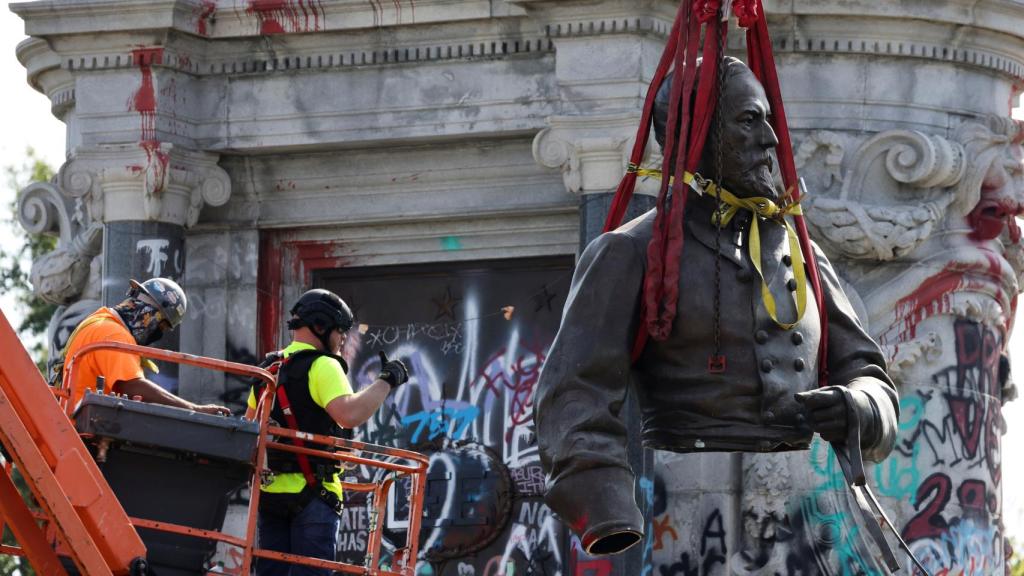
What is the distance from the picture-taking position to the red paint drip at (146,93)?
730 inches

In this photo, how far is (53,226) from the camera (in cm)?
2011

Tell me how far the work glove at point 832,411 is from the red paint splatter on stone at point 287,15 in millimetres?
10502

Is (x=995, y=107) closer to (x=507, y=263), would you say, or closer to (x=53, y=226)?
(x=507, y=263)

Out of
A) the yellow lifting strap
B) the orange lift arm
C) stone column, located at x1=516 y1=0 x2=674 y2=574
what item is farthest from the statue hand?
stone column, located at x1=516 y1=0 x2=674 y2=574

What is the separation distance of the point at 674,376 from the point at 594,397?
33cm

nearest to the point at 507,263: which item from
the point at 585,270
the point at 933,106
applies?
the point at 933,106

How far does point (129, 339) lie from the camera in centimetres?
1271

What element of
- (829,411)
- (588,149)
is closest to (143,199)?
(588,149)

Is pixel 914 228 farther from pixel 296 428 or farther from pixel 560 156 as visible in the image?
pixel 296 428

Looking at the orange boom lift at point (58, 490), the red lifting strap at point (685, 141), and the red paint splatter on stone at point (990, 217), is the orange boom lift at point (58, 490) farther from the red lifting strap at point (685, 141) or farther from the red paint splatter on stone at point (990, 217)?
the red paint splatter on stone at point (990, 217)

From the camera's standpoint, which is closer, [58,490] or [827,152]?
[58,490]

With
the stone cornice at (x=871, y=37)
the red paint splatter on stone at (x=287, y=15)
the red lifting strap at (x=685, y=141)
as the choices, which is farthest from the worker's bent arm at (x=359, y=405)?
the red paint splatter on stone at (x=287, y=15)

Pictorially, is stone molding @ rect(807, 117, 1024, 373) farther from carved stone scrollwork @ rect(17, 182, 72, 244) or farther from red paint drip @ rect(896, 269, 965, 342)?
carved stone scrollwork @ rect(17, 182, 72, 244)

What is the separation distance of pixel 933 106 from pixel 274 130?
4.76 m
